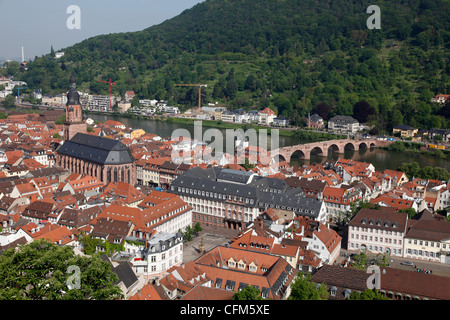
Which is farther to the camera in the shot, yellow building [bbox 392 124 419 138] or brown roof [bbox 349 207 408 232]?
yellow building [bbox 392 124 419 138]

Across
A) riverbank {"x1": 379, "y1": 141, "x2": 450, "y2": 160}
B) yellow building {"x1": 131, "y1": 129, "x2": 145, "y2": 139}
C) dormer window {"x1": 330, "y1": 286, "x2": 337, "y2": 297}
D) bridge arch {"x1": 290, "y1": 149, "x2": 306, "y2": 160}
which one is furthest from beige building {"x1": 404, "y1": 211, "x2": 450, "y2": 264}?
yellow building {"x1": 131, "y1": 129, "x2": 145, "y2": 139}

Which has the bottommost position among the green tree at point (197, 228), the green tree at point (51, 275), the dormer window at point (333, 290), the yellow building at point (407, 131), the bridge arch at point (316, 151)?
the green tree at point (197, 228)

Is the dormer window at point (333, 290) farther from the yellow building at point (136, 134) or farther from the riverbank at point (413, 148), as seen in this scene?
the yellow building at point (136, 134)

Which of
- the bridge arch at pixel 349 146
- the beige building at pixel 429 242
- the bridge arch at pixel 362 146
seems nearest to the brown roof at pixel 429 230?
the beige building at pixel 429 242

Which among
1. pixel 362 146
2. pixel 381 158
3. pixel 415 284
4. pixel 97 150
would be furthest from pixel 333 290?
pixel 362 146

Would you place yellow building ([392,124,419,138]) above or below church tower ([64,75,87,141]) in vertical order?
below

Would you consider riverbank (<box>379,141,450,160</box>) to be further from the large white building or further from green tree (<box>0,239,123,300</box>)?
green tree (<box>0,239,123,300</box>)

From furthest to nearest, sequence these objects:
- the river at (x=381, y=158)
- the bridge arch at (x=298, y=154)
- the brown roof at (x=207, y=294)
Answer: the bridge arch at (x=298, y=154) → the river at (x=381, y=158) → the brown roof at (x=207, y=294)
